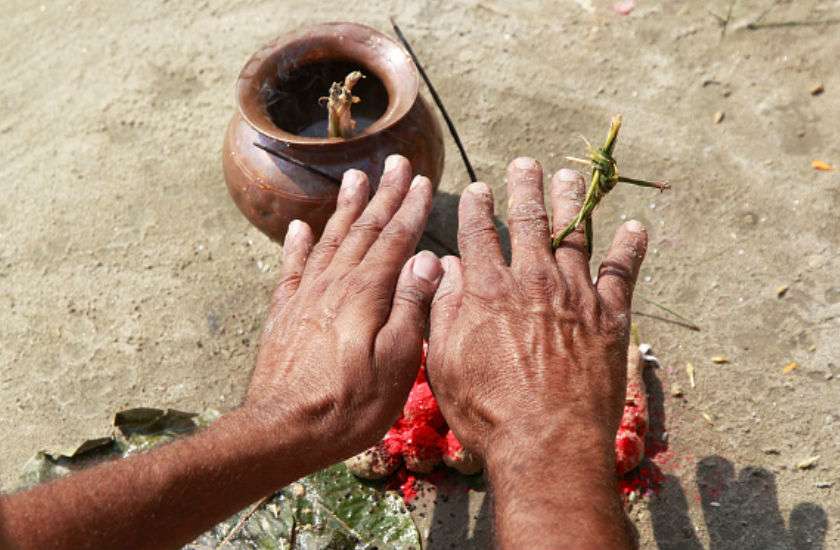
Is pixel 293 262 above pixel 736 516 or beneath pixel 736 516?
above

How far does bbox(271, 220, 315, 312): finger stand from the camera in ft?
10.1

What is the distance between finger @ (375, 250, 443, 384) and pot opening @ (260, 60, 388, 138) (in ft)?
4.11

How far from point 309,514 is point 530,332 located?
159 cm

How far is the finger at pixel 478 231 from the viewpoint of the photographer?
110 inches

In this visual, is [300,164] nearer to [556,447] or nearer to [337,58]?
[337,58]

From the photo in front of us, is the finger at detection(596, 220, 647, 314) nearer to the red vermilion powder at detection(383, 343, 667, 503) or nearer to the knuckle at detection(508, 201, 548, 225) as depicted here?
the knuckle at detection(508, 201, 548, 225)

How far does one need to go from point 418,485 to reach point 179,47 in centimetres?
357

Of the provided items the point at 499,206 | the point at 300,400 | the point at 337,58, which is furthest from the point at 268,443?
the point at 499,206

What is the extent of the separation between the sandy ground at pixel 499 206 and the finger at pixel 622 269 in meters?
1.39

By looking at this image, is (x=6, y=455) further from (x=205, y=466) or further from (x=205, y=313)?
(x=205, y=466)

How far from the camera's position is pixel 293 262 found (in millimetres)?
3199

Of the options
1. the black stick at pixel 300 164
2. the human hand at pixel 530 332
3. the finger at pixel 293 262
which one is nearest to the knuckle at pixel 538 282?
the human hand at pixel 530 332

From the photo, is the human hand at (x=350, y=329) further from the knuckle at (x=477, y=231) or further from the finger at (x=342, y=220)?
the knuckle at (x=477, y=231)

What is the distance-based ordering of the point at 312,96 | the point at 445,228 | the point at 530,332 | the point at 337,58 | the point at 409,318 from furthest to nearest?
the point at 445,228 < the point at 312,96 < the point at 337,58 < the point at 409,318 < the point at 530,332
